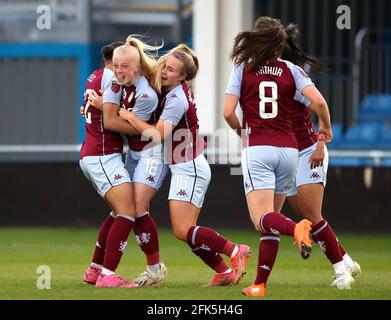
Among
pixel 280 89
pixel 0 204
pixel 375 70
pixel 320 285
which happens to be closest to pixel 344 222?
pixel 375 70

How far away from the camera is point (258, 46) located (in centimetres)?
890

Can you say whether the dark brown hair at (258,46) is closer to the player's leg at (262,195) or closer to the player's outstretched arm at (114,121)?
the player's leg at (262,195)

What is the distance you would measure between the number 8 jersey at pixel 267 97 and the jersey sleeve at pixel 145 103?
0.88 metres

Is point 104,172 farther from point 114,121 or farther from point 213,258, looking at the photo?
point 213,258

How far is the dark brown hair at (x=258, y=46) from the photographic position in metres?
8.89

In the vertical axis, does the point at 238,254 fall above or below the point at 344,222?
above

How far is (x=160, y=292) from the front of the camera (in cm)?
928

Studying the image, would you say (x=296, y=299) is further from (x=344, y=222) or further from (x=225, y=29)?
(x=225, y=29)

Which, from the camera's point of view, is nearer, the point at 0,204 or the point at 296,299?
the point at 296,299

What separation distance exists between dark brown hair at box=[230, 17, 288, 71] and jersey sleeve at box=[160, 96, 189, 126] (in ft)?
2.57

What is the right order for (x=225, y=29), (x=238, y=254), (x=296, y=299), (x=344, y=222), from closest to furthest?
(x=296, y=299)
(x=238, y=254)
(x=344, y=222)
(x=225, y=29)

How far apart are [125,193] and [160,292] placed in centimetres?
Result: 86

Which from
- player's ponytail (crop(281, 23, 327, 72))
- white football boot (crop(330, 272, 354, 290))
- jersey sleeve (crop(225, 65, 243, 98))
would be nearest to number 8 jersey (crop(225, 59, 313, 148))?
jersey sleeve (crop(225, 65, 243, 98))

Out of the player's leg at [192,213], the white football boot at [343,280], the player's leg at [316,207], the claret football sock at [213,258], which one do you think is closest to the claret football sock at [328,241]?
the player's leg at [316,207]
